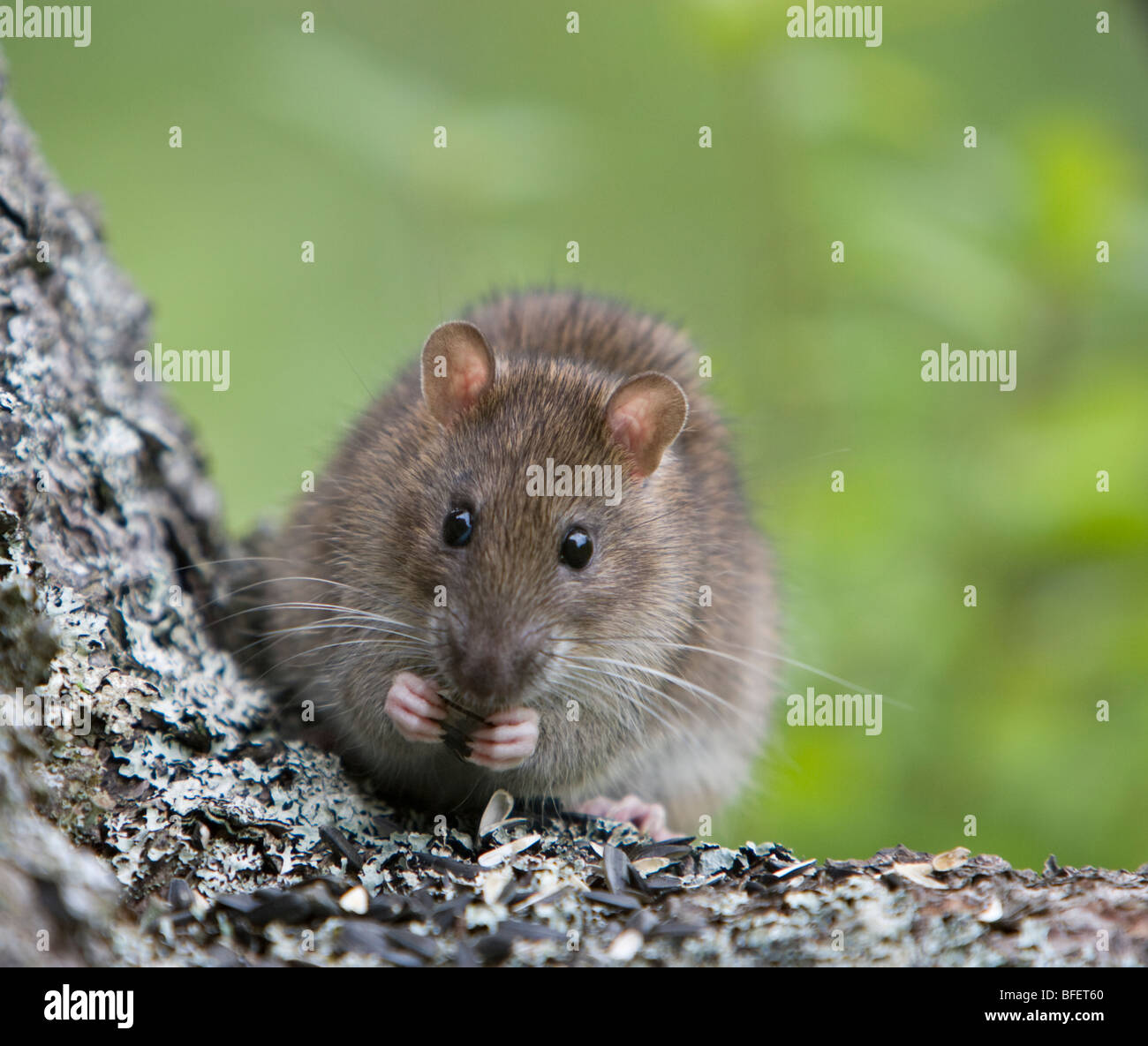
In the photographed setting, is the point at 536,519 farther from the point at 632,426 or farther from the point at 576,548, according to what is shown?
the point at 632,426

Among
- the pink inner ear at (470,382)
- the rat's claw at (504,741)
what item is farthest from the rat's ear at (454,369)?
the rat's claw at (504,741)

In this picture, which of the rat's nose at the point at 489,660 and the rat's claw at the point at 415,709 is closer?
the rat's nose at the point at 489,660

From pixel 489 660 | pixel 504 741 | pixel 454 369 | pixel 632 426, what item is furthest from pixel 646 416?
pixel 504 741

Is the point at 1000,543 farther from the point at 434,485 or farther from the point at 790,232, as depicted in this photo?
the point at 434,485

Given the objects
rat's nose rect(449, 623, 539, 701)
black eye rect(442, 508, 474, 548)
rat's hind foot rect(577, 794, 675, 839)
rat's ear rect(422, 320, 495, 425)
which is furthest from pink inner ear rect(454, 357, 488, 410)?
rat's hind foot rect(577, 794, 675, 839)

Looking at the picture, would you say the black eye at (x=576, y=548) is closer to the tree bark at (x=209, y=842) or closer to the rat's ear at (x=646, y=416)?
the rat's ear at (x=646, y=416)

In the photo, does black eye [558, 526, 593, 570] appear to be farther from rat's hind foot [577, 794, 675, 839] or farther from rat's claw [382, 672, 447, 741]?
rat's hind foot [577, 794, 675, 839]
